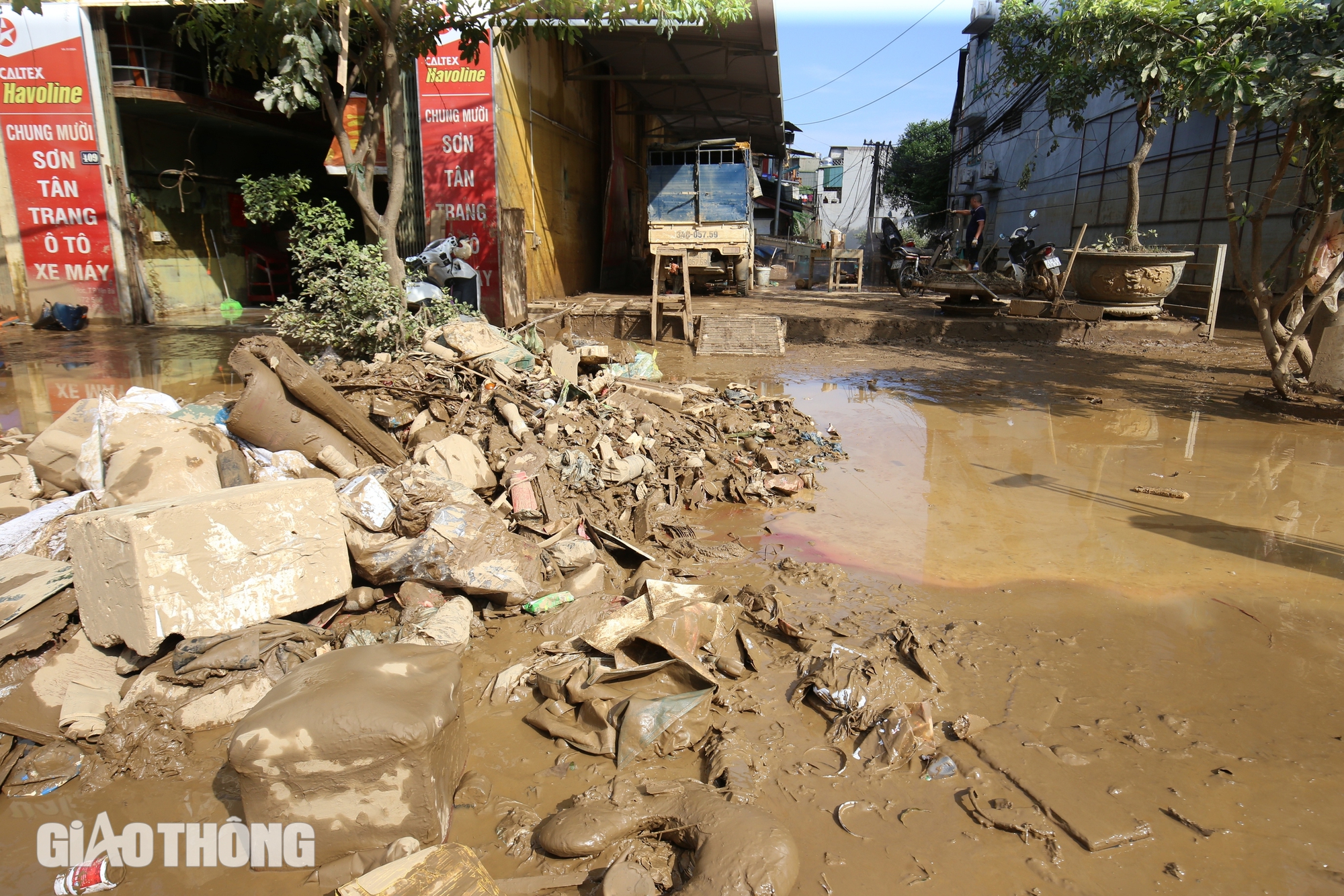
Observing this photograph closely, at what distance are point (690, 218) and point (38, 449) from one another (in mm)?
10759

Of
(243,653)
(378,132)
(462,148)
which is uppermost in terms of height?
(462,148)

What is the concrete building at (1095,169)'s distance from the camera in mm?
13547

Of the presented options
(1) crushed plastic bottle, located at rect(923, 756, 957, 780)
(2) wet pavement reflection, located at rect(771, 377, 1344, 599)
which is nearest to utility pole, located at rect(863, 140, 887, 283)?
(2) wet pavement reflection, located at rect(771, 377, 1344, 599)

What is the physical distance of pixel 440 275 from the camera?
7.67 meters

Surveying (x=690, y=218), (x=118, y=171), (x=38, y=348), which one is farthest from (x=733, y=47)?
(x=38, y=348)

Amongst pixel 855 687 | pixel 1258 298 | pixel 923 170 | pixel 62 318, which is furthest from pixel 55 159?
pixel 923 170

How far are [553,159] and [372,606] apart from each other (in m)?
10.7

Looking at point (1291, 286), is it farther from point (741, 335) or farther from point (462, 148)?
point (462, 148)

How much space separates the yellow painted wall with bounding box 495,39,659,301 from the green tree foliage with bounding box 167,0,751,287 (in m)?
3.05

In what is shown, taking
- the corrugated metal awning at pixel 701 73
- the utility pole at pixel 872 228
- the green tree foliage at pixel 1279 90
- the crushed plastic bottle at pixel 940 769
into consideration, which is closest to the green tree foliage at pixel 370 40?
the corrugated metal awning at pixel 701 73

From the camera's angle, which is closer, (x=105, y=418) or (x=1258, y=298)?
(x=105, y=418)

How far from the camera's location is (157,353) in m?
8.95

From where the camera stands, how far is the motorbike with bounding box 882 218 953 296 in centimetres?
1898

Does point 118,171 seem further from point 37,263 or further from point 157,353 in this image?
point 157,353
